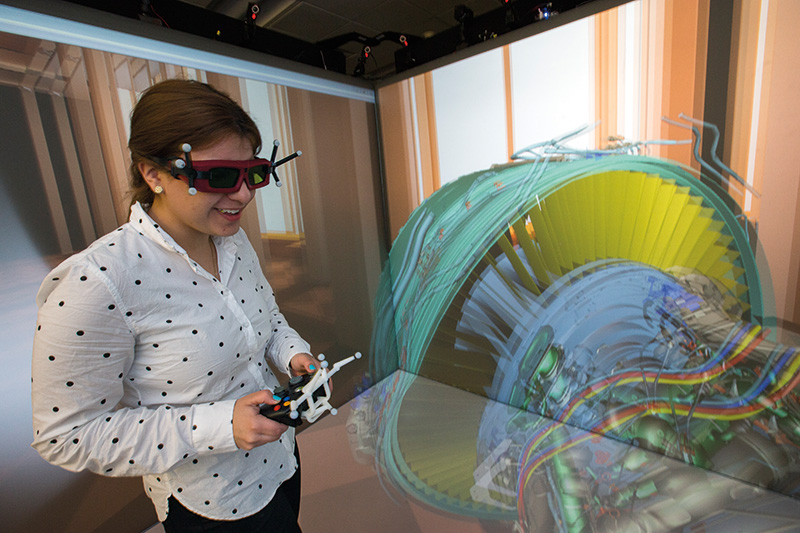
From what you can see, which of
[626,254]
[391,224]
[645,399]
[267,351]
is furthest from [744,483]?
[391,224]

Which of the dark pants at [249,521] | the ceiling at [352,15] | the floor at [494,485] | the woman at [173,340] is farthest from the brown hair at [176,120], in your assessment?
the ceiling at [352,15]

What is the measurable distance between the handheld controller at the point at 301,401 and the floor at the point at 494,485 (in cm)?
122

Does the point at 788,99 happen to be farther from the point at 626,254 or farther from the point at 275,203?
the point at 275,203

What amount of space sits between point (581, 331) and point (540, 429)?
614 millimetres

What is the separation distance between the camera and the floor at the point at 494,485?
1702mm

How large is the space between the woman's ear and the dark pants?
721 millimetres

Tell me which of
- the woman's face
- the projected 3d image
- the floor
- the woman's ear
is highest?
the woman's ear

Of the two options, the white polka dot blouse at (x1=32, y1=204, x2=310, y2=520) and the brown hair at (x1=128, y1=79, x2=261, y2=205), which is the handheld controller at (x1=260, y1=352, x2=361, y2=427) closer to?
the white polka dot blouse at (x1=32, y1=204, x2=310, y2=520)

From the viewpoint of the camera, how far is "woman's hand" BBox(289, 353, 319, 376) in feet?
3.65

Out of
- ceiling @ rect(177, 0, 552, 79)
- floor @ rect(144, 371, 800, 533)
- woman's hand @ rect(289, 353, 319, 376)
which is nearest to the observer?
woman's hand @ rect(289, 353, 319, 376)

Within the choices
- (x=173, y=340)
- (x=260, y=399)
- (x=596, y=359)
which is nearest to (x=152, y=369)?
(x=173, y=340)

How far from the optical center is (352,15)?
294cm

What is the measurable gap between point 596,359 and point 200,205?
2.03 metres

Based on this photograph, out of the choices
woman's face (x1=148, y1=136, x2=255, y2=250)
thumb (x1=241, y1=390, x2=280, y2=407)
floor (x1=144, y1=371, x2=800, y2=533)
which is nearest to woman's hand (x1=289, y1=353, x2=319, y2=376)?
thumb (x1=241, y1=390, x2=280, y2=407)
